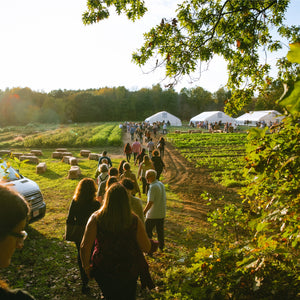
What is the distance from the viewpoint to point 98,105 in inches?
3723

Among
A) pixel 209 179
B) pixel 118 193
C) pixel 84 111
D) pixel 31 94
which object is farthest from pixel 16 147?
pixel 31 94

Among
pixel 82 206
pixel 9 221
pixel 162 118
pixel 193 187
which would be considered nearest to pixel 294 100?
pixel 9 221

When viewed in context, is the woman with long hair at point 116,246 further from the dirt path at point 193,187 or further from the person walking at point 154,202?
the dirt path at point 193,187

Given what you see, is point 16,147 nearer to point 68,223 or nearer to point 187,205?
point 187,205

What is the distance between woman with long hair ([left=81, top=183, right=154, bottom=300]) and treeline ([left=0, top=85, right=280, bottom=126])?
8547 cm

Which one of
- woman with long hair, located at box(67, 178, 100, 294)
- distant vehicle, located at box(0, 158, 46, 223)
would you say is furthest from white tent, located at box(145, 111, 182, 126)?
woman with long hair, located at box(67, 178, 100, 294)

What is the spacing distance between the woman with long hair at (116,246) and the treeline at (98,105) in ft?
280

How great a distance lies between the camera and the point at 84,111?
89812mm

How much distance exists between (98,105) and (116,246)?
9609cm

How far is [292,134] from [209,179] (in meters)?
10.9

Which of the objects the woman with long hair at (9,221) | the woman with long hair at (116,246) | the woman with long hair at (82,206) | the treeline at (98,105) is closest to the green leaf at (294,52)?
the woman with long hair at (9,221)

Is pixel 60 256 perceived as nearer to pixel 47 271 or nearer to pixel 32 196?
pixel 47 271

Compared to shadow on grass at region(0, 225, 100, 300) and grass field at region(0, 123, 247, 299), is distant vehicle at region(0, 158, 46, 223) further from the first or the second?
shadow on grass at region(0, 225, 100, 300)

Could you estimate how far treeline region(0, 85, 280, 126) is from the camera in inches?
3536
